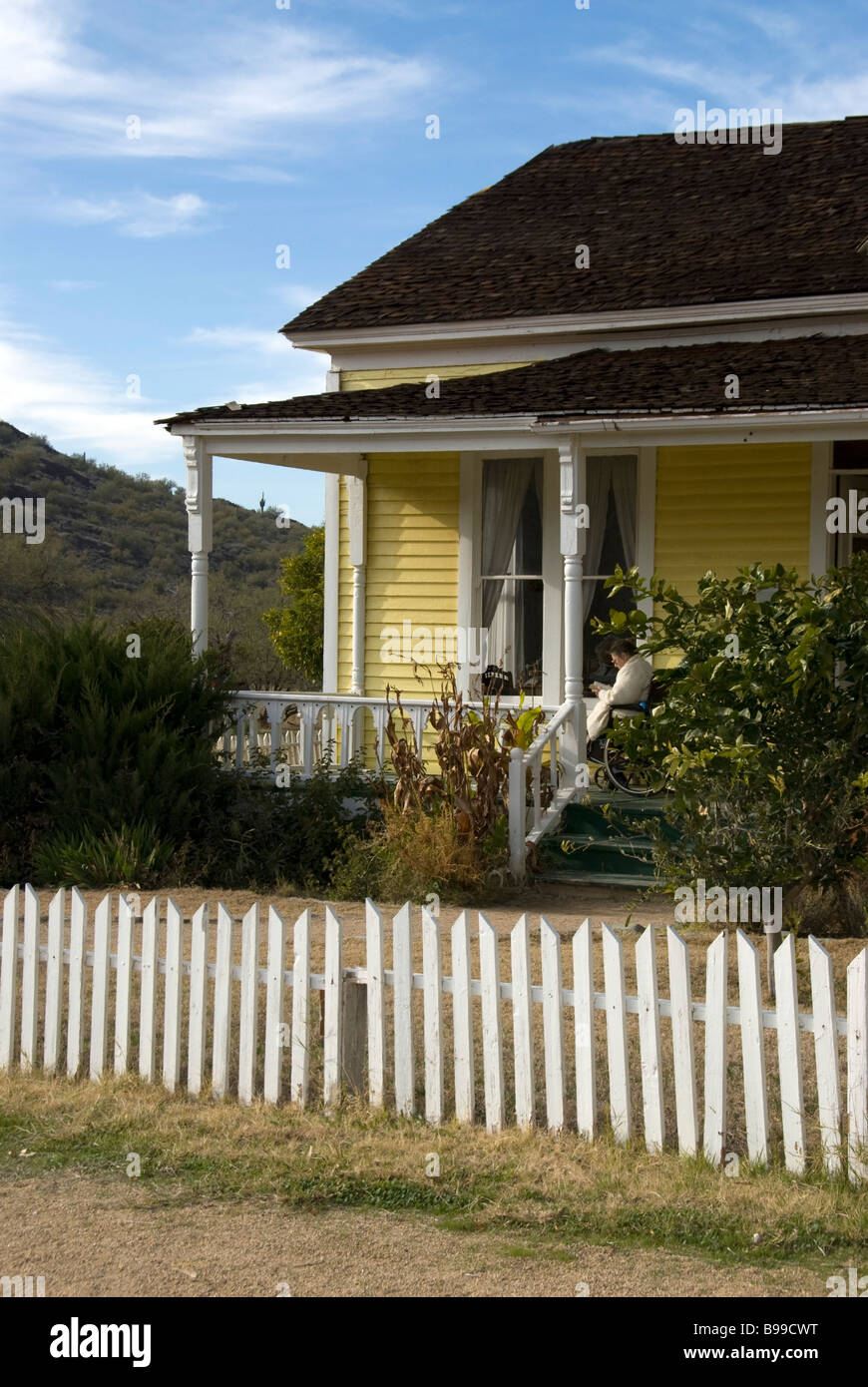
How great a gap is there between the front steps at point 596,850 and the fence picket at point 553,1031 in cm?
440

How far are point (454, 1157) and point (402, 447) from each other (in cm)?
772

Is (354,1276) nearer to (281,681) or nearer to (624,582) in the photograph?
(624,582)

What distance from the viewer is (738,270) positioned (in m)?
13.4

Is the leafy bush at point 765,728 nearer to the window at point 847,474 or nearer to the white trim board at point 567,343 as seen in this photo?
the window at point 847,474

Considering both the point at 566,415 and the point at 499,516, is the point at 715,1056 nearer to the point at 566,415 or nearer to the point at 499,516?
the point at 566,415

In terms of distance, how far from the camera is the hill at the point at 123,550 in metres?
36.8

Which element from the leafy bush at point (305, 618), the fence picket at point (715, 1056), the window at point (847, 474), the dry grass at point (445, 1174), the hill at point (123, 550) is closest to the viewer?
the dry grass at point (445, 1174)

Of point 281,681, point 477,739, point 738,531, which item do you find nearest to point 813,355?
point 738,531

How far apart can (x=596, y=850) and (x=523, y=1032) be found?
4858mm

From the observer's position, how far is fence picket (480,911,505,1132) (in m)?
5.70

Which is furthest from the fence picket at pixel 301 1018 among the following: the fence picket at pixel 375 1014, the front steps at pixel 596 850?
the front steps at pixel 596 850

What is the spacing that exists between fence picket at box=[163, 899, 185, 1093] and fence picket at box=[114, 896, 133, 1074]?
0.19 meters

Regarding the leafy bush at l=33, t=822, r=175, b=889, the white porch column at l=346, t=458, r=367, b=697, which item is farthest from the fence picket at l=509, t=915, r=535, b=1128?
the white porch column at l=346, t=458, r=367, b=697

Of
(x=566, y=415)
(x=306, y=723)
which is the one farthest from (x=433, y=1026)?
(x=306, y=723)
